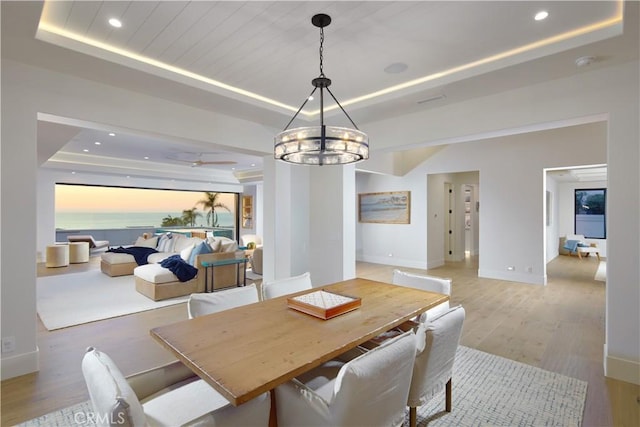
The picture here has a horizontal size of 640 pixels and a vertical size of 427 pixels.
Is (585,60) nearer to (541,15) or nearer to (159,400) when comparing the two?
(541,15)

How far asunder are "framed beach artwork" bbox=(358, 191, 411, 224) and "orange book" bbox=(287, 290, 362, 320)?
591 cm

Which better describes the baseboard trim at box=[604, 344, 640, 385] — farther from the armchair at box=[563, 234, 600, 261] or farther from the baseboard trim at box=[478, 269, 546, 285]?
the armchair at box=[563, 234, 600, 261]

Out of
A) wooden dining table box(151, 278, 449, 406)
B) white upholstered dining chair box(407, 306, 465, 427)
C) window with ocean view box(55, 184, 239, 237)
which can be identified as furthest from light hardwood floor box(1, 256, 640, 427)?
window with ocean view box(55, 184, 239, 237)

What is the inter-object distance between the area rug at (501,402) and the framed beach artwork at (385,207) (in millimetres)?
5227

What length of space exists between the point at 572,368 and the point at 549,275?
476 centimetres

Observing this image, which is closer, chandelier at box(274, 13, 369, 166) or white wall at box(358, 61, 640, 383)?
chandelier at box(274, 13, 369, 166)

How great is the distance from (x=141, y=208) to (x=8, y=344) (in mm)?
10612

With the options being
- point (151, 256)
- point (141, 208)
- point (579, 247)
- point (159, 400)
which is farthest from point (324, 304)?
point (141, 208)

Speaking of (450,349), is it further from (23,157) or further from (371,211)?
(371,211)

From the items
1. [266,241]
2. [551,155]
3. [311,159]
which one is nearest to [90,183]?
[266,241]

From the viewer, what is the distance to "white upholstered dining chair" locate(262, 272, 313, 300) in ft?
8.41

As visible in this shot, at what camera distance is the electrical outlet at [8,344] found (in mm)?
2511

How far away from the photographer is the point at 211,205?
500 inches

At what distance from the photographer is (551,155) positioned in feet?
18.7
